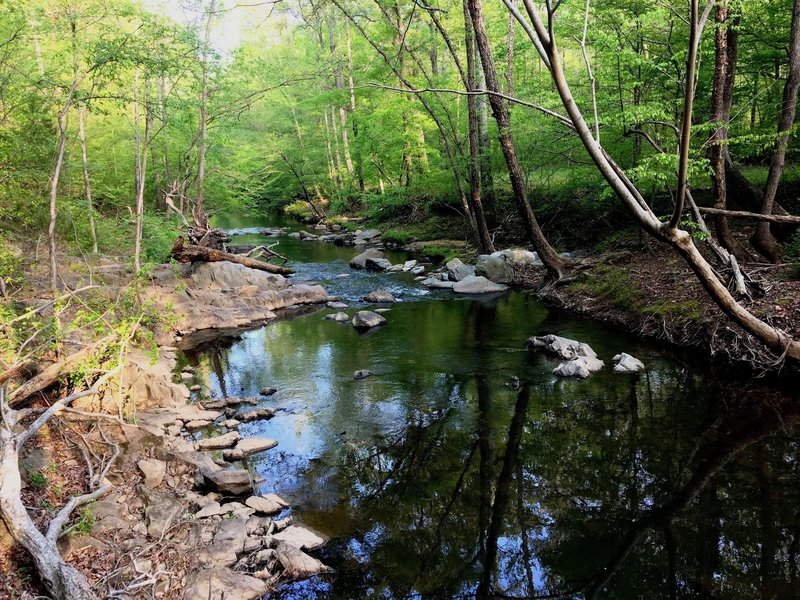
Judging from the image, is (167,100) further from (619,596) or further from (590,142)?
(619,596)

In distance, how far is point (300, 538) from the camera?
523 centimetres

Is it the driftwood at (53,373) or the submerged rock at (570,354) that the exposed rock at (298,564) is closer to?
the driftwood at (53,373)

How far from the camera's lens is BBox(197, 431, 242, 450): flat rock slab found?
7.25 meters

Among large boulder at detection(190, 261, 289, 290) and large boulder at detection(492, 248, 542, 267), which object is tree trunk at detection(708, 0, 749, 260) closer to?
large boulder at detection(492, 248, 542, 267)

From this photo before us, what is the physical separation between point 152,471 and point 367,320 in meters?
7.01

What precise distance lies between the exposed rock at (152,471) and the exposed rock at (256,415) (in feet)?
6.40

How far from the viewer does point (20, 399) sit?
5.84 meters

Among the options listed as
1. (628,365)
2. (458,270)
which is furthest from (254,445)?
(458,270)

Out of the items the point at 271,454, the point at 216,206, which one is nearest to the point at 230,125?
the point at 216,206

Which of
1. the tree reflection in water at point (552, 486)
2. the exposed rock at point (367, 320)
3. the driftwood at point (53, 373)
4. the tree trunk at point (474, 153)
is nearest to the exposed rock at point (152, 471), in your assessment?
the driftwood at point (53, 373)

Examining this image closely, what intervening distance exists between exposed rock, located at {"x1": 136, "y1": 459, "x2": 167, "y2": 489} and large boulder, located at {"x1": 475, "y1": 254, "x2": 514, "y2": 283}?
1179 centimetres

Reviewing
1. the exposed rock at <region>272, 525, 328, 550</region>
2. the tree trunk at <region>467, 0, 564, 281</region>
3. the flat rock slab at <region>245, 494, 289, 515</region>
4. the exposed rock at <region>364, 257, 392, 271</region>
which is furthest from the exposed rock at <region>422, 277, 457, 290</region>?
the exposed rock at <region>272, 525, 328, 550</region>

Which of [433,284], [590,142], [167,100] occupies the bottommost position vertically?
[433,284]

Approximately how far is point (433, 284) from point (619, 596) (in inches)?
474
